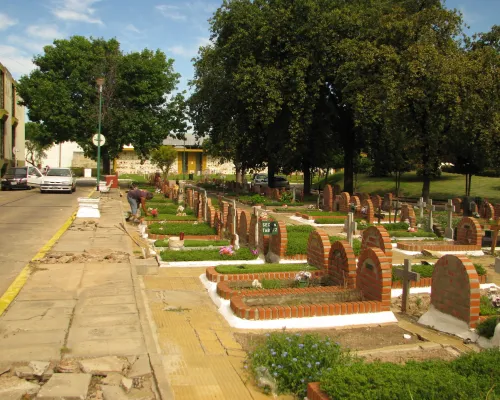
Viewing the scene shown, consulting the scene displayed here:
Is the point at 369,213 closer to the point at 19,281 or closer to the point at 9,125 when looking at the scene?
the point at 19,281

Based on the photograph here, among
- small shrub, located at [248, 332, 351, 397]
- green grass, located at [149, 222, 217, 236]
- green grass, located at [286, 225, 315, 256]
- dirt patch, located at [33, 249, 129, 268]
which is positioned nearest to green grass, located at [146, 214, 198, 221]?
green grass, located at [149, 222, 217, 236]

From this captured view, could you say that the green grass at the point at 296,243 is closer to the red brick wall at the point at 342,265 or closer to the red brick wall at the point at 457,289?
the red brick wall at the point at 342,265

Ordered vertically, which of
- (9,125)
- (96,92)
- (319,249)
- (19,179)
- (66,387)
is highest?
(96,92)

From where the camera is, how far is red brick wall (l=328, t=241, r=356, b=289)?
772cm

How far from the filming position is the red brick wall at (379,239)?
824cm

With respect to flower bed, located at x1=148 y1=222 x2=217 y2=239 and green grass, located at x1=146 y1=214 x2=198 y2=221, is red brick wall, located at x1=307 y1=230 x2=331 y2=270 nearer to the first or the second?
flower bed, located at x1=148 y1=222 x2=217 y2=239

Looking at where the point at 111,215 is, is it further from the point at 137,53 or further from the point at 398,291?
the point at 137,53

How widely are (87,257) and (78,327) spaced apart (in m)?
4.70

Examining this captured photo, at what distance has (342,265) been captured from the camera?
7918 millimetres

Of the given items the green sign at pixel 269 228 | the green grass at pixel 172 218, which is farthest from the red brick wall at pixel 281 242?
the green grass at pixel 172 218

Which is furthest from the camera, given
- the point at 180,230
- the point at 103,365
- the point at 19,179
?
the point at 19,179

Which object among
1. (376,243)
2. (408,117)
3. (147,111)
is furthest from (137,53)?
(376,243)

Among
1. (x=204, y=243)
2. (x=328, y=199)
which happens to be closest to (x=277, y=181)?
(x=328, y=199)

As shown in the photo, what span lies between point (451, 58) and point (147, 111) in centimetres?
2459
